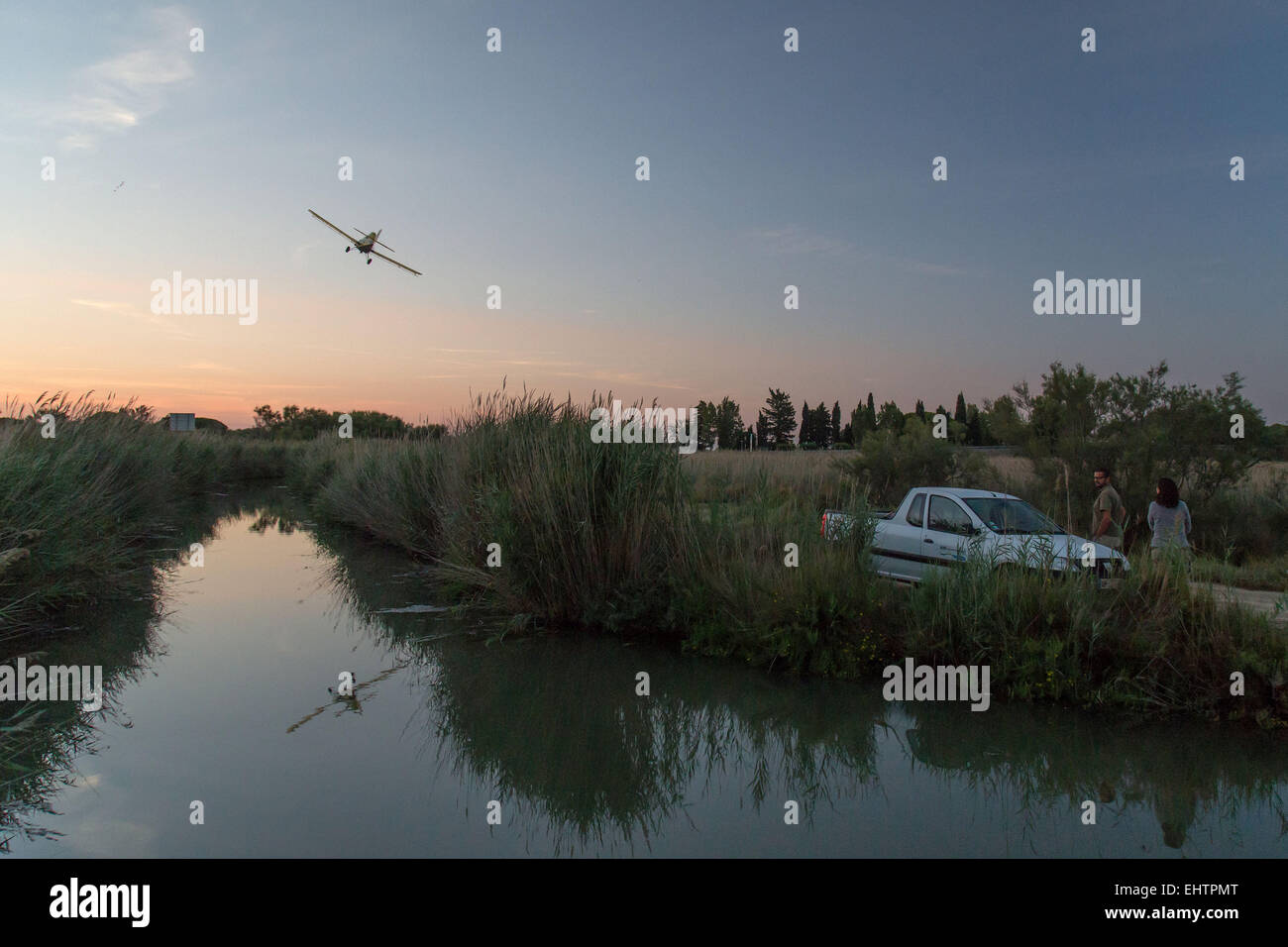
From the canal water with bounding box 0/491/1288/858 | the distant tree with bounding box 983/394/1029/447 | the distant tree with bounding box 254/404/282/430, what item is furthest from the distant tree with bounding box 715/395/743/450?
the distant tree with bounding box 254/404/282/430

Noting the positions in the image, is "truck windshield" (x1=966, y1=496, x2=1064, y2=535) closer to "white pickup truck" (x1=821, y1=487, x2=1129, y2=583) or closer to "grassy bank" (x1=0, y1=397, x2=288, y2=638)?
"white pickup truck" (x1=821, y1=487, x2=1129, y2=583)

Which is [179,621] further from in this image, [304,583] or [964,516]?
[964,516]

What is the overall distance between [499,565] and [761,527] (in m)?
3.47

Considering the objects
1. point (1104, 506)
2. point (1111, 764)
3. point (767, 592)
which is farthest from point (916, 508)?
point (1111, 764)

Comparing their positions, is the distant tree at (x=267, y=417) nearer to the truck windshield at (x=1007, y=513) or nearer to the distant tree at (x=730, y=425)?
the distant tree at (x=730, y=425)

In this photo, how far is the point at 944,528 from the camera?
1083 cm

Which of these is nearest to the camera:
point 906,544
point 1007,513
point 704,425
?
point 1007,513

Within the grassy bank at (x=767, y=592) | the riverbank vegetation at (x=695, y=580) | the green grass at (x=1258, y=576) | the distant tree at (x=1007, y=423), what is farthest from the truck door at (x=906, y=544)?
the distant tree at (x=1007, y=423)

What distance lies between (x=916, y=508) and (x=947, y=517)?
2.12 ft

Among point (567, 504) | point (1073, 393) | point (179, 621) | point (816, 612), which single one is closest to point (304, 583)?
point (179, 621)

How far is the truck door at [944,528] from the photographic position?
34.1 ft

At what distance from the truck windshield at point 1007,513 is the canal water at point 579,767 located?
394 cm

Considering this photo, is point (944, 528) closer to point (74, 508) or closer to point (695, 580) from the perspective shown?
point (695, 580)
